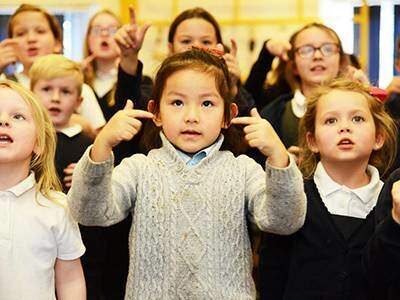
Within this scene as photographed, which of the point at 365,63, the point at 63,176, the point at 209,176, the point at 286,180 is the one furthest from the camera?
the point at 365,63

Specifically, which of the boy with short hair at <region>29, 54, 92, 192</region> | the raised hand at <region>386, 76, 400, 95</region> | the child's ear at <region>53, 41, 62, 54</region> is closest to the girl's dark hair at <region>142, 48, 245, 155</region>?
the boy with short hair at <region>29, 54, 92, 192</region>

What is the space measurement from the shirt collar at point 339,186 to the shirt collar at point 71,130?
1004 mm

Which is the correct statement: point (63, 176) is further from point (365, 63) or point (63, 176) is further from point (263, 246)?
point (365, 63)

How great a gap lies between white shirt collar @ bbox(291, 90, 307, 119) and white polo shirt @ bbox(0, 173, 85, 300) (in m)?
1.17

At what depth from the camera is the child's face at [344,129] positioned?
2277mm

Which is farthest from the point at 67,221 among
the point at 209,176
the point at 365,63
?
the point at 365,63

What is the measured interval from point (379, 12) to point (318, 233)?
363cm

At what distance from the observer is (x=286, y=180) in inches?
76.5

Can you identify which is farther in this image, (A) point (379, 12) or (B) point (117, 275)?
(A) point (379, 12)

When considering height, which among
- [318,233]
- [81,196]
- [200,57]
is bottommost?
[318,233]

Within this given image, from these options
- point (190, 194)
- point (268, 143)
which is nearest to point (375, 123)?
point (268, 143)

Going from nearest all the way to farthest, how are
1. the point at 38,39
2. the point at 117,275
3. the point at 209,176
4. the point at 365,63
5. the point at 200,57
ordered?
1. the point at 209,176
2. the point at 200,57
3. the point at 117,275
4. the point at 38,39
5. the point at 365,63

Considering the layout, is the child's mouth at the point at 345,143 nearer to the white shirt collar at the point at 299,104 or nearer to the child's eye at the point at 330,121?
the child's eye at the point at 330,121

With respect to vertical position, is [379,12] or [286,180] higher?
[379,12]
